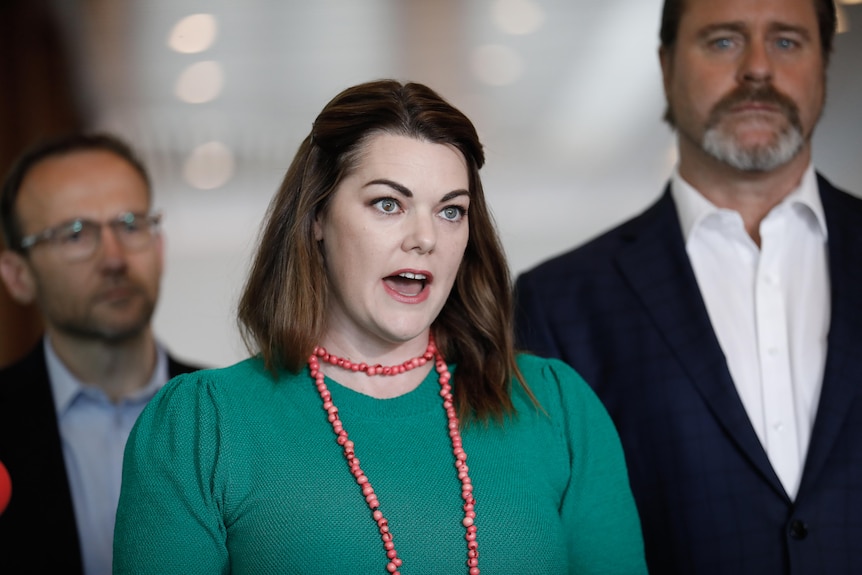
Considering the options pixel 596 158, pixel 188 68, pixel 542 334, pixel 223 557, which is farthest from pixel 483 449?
pixel 188 68

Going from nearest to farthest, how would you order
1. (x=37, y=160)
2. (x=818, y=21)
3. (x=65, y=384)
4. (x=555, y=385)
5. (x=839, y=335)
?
1. (x=555, y=385)
2. (x=839, y=335)
3. (x=818, y=21)
4. (x=65, y=384)
5. (x=37, y=160)

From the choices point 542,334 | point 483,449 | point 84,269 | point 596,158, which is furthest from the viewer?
point 596,158

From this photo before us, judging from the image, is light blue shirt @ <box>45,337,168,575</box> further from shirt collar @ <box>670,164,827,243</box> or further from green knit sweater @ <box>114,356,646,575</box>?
shirt collar @ <box>670,164,827,243</box>

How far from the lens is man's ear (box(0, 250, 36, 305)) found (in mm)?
3123

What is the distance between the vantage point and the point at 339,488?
1881 millimetres

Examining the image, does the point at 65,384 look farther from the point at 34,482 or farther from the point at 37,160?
the point at 37,160

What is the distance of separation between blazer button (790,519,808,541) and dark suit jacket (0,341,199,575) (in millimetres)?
1609

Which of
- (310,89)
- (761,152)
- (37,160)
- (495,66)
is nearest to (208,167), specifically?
(310,89)

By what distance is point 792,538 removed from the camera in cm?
229

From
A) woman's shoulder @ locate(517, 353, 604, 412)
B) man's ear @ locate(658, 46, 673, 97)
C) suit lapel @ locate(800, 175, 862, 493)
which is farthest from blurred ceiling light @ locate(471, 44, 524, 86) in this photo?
woman's shoulder @ locate(517, 353, 604, 412)

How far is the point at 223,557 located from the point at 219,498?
0.10 metres

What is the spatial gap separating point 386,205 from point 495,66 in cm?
216

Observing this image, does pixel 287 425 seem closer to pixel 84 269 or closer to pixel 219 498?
pixel 219 498

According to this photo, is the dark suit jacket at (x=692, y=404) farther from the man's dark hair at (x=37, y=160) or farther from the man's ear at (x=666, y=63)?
the man's dark hair at (x=37, y=160)
